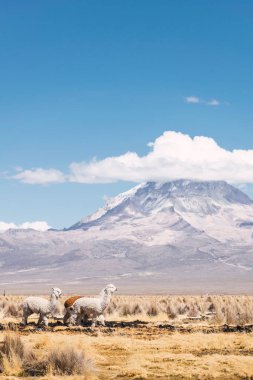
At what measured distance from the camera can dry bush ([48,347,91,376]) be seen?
48.3 ft

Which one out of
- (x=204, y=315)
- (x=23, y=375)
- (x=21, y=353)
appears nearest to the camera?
(x=23, y=375)

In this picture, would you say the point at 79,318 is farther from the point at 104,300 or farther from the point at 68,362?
the point at 68,362

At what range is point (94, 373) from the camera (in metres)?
14.9

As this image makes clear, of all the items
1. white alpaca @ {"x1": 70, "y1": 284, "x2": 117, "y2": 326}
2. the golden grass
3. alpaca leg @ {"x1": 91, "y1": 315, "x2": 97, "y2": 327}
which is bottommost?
the golden grass

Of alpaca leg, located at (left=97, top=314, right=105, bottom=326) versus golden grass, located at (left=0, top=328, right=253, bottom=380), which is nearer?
golden grass, located at (left=0, top=328, right=253, bottom=380)

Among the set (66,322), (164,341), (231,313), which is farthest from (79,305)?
(231,313)

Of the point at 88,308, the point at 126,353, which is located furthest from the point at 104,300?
the point at 126,353

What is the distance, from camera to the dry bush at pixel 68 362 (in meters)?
14.7

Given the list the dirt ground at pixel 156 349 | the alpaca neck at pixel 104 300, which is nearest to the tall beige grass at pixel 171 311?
the dirt ground at pixel 156 349

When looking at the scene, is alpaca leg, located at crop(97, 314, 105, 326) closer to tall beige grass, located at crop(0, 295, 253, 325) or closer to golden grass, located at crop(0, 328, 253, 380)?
golden grass, located at crop(0, 328, 253, 380)

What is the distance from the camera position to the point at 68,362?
14.9 meters

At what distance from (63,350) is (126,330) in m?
11.0

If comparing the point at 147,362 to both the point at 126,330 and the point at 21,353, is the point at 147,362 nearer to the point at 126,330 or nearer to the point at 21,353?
the point at 21,353

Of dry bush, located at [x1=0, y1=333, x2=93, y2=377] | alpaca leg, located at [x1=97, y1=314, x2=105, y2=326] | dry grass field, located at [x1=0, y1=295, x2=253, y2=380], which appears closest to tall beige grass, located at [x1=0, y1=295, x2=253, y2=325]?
dry grass field, located at [x1=0, y1=295, x2=253, y2=380]
